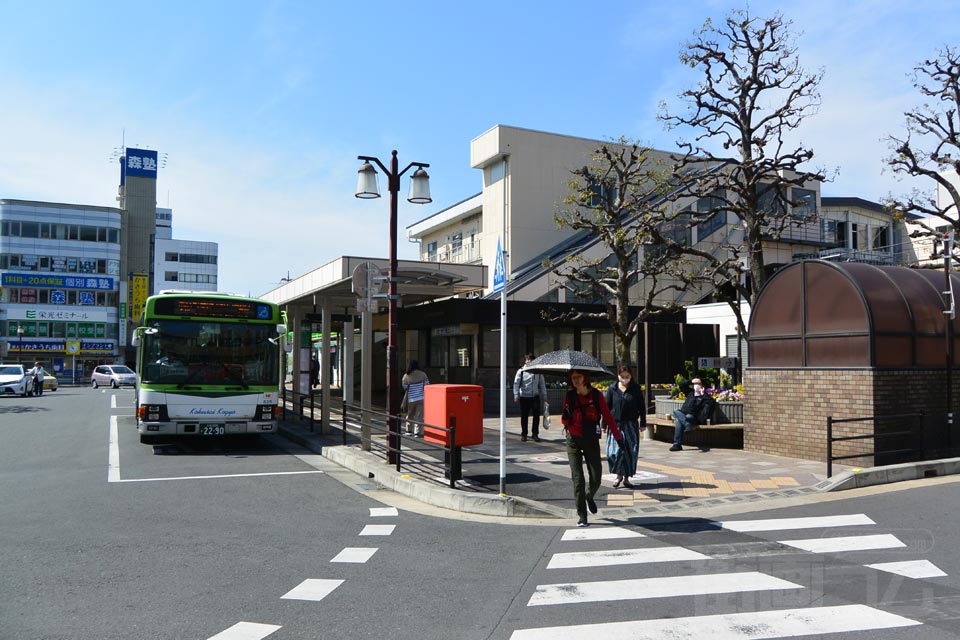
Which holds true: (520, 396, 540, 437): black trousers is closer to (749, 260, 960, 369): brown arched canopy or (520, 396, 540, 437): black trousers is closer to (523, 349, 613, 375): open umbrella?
(749, 260, 960, 369): brown arched canopy

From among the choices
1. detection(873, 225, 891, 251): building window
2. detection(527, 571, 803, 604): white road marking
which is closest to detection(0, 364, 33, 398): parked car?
detection(527, 571, 803, 604): white road marking

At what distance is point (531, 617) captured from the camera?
17.8ft

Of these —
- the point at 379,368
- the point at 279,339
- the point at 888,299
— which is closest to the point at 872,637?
the point at 888,299

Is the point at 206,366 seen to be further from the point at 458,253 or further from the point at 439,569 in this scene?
the point at 458,253

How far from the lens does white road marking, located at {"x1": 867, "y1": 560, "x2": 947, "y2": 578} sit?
6.48 meters

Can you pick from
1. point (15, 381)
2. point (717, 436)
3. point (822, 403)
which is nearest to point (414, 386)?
point (717, 436)

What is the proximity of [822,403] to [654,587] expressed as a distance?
27.8 feet

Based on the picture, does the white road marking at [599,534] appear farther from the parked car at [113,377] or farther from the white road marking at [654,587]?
the parked car at [113,377]

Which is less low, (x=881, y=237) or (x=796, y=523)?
(x=881, y=237)

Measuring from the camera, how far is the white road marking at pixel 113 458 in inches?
476

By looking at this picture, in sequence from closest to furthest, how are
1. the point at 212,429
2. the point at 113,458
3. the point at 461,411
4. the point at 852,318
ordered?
1. the point at 461,411
2. the point at 852,318
3. the point at 113,458
4. the point at 212,429

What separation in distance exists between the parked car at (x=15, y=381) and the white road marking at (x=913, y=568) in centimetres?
3767

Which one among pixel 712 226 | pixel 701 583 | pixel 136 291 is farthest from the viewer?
pixel 136 291

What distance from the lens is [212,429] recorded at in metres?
15.1
